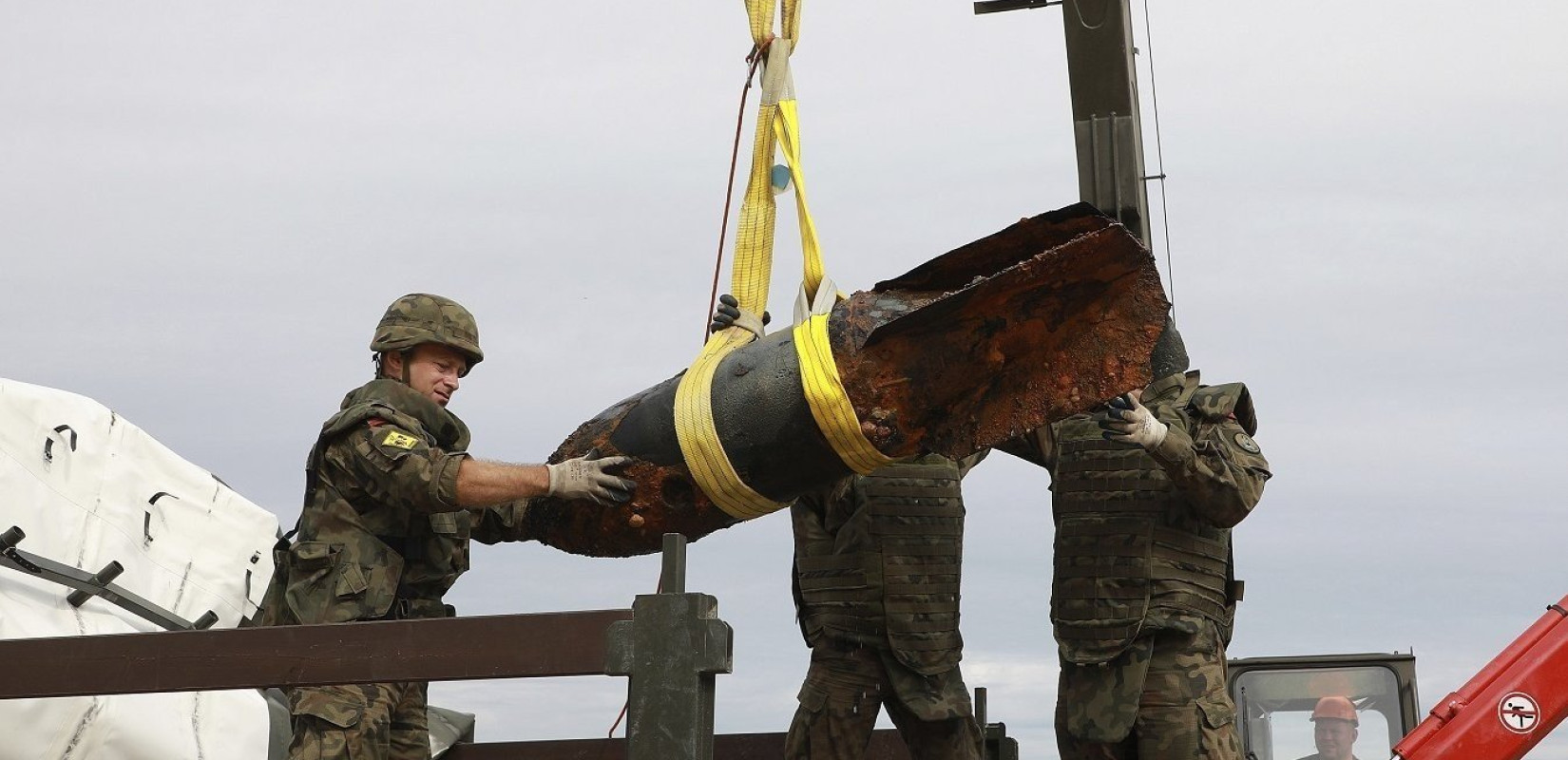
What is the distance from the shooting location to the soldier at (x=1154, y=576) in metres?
5.23

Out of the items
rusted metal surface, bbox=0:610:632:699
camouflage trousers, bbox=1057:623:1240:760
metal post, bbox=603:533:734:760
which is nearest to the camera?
metal post, bbox=603:533:734:760

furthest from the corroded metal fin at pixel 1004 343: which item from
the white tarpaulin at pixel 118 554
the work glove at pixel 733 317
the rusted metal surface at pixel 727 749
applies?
A: the white tarpaulin at pixel 118 554

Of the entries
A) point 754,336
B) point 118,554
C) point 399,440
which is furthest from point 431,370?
point 118,554

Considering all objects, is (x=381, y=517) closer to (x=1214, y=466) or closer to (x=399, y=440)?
(x=399, y=440)

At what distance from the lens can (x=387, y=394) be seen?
498 cm

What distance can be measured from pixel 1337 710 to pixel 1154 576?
88cm

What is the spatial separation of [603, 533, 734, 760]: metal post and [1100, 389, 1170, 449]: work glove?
1.60 metres

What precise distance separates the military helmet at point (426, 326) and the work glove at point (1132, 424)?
1850 mm

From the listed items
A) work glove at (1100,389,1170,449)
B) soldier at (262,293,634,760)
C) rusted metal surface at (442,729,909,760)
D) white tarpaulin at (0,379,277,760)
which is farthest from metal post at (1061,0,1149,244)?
white tarpaulin at (0,379,277,760)

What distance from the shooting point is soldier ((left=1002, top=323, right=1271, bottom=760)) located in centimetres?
523

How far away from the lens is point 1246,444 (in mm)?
5387

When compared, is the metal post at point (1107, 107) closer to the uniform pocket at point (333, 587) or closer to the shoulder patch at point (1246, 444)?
the shoulder patch at point (1246, 444)

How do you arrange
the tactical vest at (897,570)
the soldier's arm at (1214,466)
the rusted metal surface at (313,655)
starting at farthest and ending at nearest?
the tactical vest at (897,570) → the soldier's arm at (1214,466) → the rusted metal surface at (313,655)

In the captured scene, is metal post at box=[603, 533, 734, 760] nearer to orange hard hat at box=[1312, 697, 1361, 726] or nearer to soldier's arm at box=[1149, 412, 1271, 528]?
soldier's arm at box=[1149, 412, 1271, 528]
